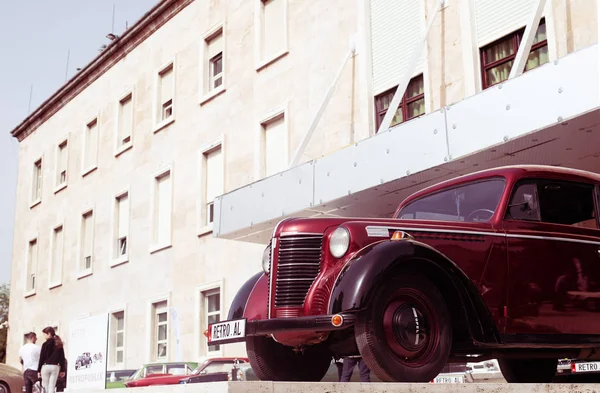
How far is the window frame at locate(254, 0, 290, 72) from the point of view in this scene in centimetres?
2248

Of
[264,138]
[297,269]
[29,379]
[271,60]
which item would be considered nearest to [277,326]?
[297,269]

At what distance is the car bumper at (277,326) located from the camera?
6074 mm

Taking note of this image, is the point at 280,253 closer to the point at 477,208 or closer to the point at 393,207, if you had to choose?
the point at 477,208

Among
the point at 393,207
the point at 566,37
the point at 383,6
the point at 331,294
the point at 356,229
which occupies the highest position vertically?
the point at 383,6

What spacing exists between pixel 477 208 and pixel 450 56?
10.5m

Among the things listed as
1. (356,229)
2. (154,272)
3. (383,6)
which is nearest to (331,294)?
(356,229)

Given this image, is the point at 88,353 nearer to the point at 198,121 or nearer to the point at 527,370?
the point at 527,370

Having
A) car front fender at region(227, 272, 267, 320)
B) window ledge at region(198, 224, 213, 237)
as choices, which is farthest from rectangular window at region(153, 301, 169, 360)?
car front fender at region(227, 272, 267, 320)

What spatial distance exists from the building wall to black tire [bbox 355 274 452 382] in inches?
522

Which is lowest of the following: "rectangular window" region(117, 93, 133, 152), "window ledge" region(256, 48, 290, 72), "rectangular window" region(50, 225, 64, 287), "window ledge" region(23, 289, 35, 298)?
"window ledge" region(23, 289, 35, 298)

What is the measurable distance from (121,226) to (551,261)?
23.4 metres

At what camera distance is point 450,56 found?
17.3m

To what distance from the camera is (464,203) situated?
7.54 metres

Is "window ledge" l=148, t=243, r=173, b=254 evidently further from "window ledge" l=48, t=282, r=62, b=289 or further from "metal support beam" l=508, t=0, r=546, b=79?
"metal support beam" l=508, t=0, r=546, b=79
